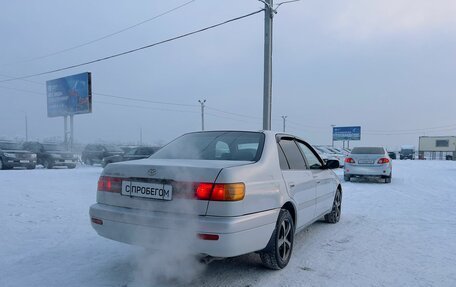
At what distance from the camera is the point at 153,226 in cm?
304

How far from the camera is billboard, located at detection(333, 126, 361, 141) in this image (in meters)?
56.7

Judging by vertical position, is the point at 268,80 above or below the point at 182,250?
above

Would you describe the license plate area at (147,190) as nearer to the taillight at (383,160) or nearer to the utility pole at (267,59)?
the utility pole at (267,59)

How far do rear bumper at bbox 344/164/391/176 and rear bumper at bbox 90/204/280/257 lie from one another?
10077 millimetres

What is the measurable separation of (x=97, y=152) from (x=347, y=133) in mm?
46341

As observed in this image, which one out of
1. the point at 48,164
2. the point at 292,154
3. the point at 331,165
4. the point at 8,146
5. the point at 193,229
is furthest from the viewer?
the point at 48,164

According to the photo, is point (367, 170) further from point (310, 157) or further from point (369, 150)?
point (310, 157)

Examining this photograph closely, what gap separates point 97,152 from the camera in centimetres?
2186

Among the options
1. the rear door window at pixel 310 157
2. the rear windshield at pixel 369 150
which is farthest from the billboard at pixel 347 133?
the rear door window at pixel 310 157

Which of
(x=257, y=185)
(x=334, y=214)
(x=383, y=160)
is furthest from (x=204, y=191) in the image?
(x=383, y=160)

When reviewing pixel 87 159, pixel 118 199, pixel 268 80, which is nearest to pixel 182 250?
pixel 118 199

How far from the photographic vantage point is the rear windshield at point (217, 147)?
3.68 metres

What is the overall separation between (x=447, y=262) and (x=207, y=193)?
3.08 m

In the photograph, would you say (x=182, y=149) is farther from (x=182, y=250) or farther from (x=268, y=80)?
(x=268, y=80)
